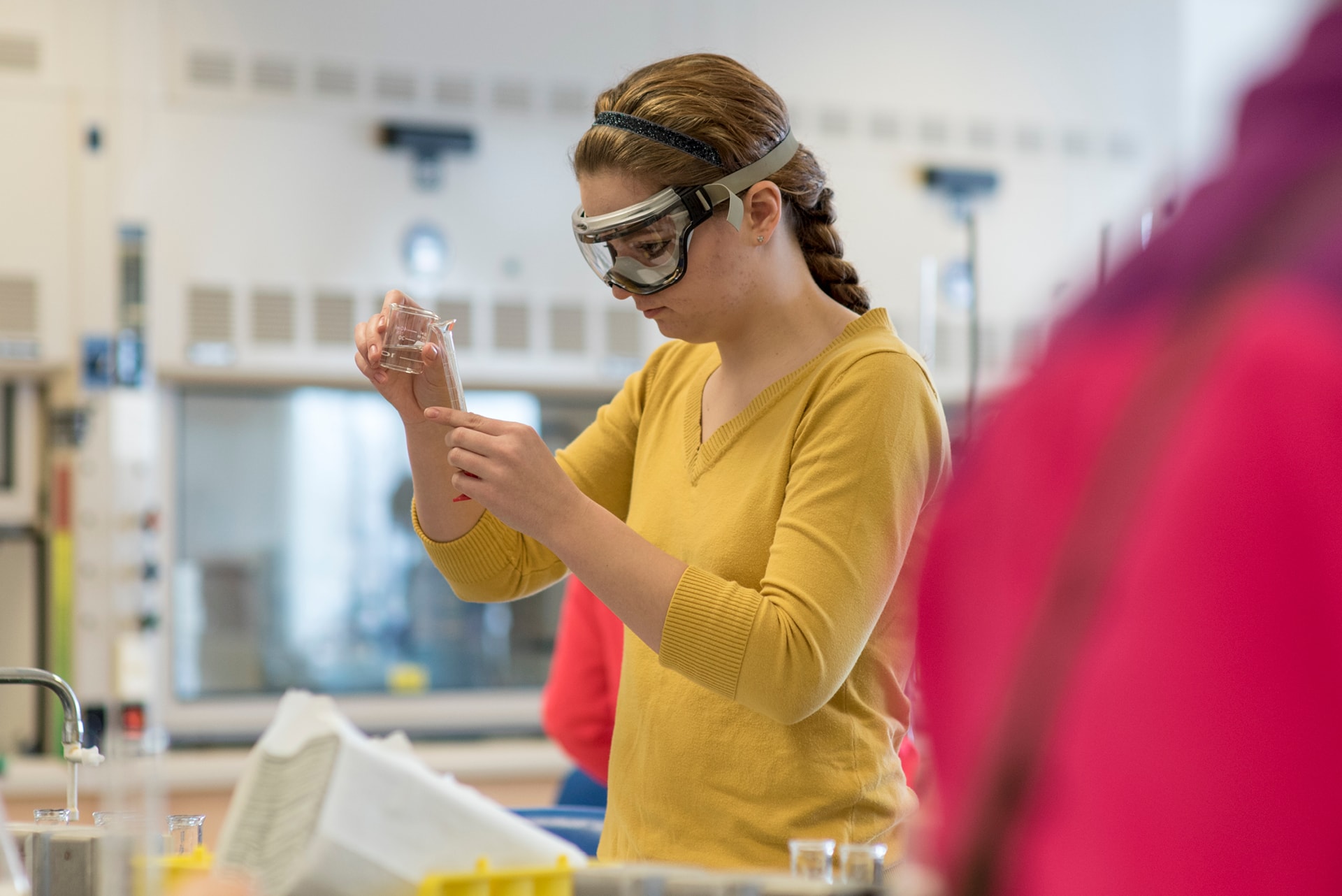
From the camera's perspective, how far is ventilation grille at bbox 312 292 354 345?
3.76m

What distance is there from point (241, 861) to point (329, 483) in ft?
9.97

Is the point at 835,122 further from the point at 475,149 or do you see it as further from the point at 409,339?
the point at 409,339

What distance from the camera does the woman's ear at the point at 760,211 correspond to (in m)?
1.40

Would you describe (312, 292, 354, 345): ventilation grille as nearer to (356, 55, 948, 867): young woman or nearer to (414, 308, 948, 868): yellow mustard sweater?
(356, 55, 948, 867): young woman

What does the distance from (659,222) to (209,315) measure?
2.62 metres

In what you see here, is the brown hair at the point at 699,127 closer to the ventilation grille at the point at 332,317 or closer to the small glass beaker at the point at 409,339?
the small glass beaker at the point at 409,339

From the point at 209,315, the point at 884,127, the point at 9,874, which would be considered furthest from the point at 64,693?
the point at 884,127

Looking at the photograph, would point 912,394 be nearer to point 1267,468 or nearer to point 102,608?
point 1267,468

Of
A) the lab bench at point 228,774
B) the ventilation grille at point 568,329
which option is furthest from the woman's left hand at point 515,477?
the ventilation grille at point 568,329

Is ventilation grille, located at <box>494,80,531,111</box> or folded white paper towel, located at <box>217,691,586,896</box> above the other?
ventilation grille, located at <box>494,80,531,111</box>

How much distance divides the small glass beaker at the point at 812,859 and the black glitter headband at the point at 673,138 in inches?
29.1

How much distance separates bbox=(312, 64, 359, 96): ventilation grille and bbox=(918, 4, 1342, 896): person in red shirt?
147 inches

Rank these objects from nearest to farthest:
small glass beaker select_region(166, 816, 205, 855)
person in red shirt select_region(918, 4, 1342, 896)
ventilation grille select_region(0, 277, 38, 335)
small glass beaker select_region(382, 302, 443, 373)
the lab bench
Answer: person in red shirt select_region(918, 4, 1342, 896) → small glass beaker select_region(166, 816, 205, 855) → small glass beaker select_region(382, 302, 443, 373) → the lab bench → ventilation grille select_region(0, 277, 38, 335)

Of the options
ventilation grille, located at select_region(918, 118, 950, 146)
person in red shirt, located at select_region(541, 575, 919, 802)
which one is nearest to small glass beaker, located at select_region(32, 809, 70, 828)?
person in red shirt, located at select_region(541, 575, 919, 802)
